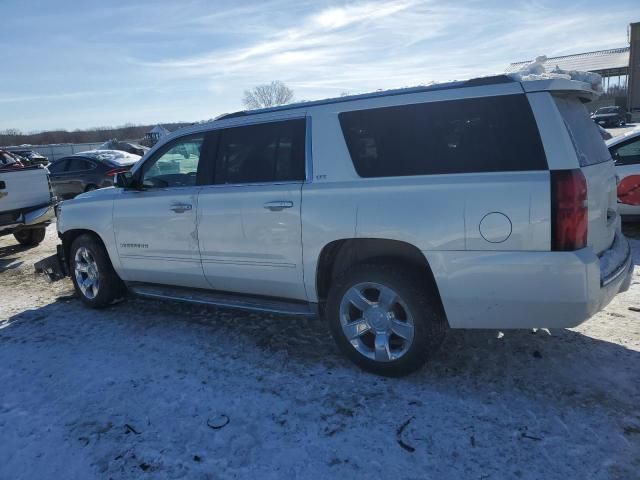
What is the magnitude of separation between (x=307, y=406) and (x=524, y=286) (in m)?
1.57

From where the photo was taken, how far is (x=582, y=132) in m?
3.34

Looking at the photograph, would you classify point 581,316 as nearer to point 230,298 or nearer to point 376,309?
point 376,309

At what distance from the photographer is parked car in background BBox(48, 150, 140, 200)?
44.6 feet

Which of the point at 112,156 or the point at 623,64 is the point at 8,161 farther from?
the point at 623,64

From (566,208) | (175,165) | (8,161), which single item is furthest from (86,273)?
(8,161)

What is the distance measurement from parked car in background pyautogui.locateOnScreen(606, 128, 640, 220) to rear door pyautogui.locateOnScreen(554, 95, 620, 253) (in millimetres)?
4100

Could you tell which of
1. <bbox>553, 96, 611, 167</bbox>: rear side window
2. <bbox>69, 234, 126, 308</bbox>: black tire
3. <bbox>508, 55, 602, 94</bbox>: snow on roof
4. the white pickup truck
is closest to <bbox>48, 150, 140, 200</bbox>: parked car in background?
the white pickup truck

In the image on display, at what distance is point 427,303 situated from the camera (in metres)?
3.38

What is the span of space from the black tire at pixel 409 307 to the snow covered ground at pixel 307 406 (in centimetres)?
13

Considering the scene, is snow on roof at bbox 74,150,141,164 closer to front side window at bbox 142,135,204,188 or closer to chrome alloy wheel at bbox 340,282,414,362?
front side window at bbox 142,135,204,188

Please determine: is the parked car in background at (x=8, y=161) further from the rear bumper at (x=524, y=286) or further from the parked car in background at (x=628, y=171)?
the parked car in background at (x=628, y=171)

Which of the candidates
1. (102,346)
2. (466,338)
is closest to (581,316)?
(466,338)

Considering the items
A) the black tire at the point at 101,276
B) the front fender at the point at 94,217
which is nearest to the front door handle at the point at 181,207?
the front fender at the point at 94,217

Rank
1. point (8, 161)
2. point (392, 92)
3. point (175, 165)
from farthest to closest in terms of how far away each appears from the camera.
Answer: point (8, 161)
point (175, 165)
point (392, 92)
